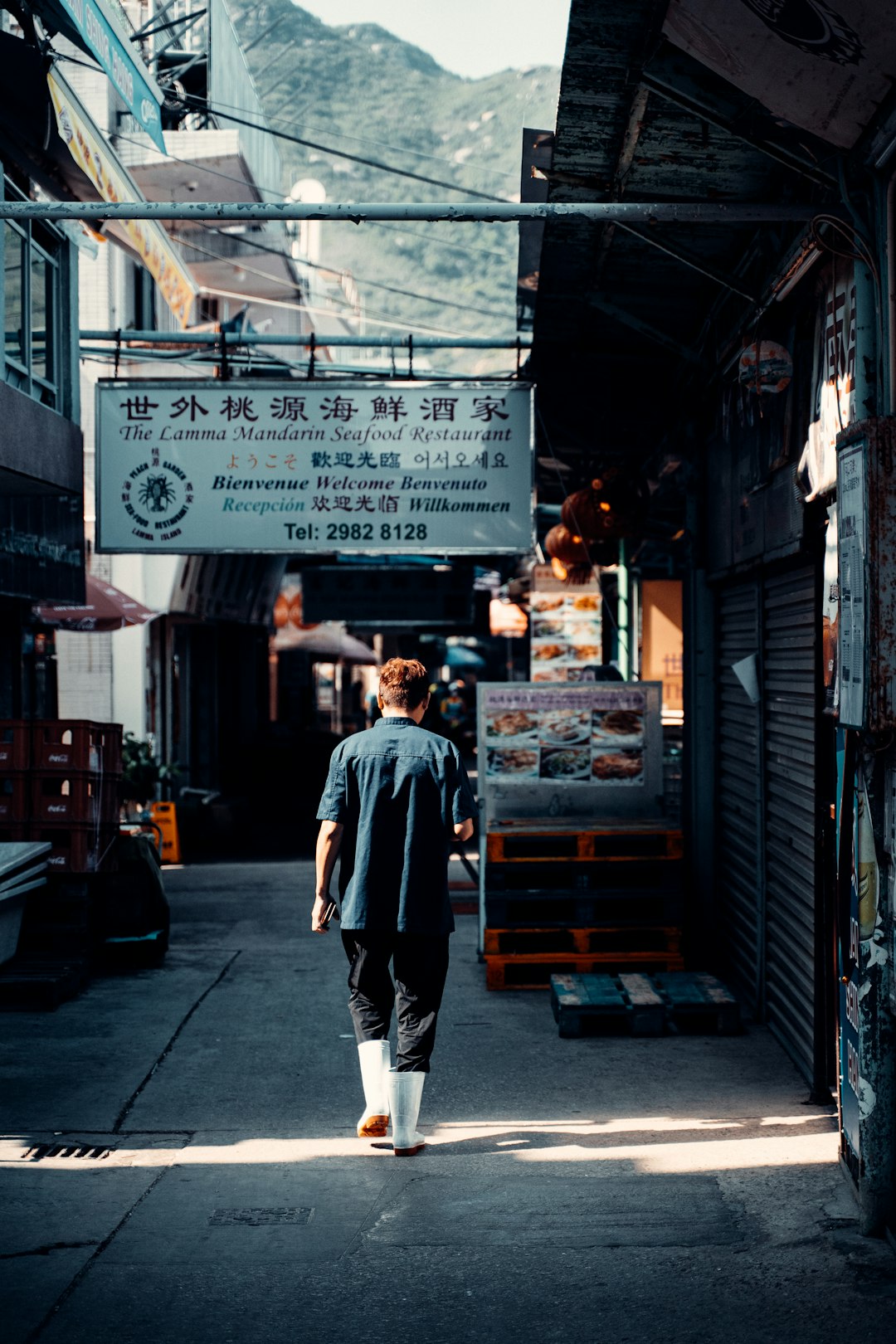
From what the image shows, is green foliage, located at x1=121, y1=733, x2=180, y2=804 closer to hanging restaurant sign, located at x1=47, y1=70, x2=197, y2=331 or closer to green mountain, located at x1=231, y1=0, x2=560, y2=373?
hanging restaurant sign, located at x1=47, y1=70, x2=197, y2=331

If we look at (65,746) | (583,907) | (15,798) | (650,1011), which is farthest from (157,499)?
(650,1011)

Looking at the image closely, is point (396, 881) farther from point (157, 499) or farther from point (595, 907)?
point (157, 499)

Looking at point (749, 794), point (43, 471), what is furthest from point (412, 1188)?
point (43, 471)

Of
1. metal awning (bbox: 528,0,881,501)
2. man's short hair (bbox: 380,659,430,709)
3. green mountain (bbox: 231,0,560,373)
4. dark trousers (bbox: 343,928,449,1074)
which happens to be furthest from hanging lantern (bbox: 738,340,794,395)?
green mountain (bbox: 231,0,560,373)

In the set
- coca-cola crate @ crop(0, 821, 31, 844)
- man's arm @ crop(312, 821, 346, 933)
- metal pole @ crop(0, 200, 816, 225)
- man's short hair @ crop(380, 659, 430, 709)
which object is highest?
metal pole @ crop(0, 200, 816, 225)

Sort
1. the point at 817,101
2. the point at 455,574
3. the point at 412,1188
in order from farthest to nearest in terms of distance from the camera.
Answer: the point at 455,574
the point at 412,1188
the point at 817,101

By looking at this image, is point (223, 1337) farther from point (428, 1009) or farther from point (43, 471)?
point (43, 471)

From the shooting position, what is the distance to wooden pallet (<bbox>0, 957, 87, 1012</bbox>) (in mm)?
8508

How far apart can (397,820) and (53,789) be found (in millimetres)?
4069

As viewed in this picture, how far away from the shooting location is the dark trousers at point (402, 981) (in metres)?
6.01

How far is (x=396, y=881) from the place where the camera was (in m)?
6.11

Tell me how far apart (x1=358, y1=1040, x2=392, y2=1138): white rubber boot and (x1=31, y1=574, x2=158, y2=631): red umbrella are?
313 inches

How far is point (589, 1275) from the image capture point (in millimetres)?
4641

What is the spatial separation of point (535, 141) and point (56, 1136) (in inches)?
213
